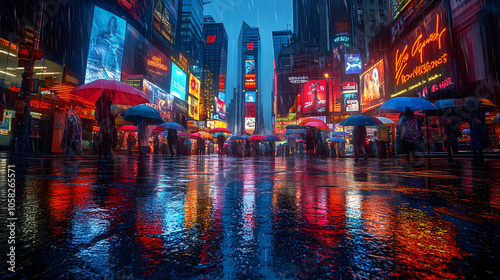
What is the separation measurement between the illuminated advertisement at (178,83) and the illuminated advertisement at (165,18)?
4409mm

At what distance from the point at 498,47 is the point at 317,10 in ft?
203

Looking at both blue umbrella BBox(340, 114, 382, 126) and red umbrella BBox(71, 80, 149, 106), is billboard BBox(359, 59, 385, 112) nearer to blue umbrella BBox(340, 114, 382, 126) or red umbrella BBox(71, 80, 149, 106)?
blue umbrella BBox(340, 114, 382, 126)

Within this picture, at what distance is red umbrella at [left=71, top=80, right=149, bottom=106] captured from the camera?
25.3ft

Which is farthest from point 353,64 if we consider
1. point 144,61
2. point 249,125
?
point 249,125

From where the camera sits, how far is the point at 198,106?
46719 mm

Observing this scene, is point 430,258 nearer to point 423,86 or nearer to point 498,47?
point 498,47

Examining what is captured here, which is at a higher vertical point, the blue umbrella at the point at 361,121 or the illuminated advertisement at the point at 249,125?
the illuminated advertisement at the point at 249,125

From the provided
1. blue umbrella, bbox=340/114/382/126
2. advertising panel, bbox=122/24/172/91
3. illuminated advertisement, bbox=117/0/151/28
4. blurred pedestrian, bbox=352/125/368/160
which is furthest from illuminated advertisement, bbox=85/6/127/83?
blurred pedestrian, bbox=352/125/368/160

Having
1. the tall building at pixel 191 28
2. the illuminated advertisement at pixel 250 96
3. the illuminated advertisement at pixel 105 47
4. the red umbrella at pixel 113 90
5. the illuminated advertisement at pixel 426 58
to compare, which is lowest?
the red umbrella at pixel 113 90

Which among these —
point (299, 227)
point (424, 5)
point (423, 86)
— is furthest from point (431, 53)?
point (299, 227)

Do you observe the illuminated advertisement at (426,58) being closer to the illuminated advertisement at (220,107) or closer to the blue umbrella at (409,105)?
the blue umbrella at (409,105)

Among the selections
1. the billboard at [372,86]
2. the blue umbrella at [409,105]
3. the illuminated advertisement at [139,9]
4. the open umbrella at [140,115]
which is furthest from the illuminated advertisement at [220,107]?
the blue umbrella at [409,105]

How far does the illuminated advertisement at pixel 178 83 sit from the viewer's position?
35.8 m

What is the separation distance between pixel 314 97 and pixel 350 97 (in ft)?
19.9
